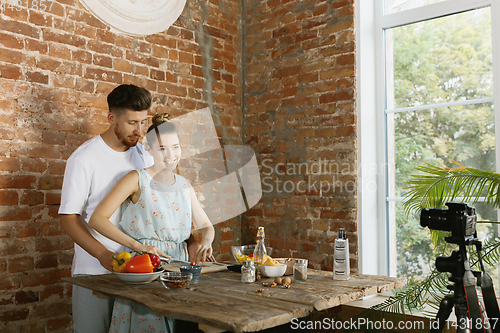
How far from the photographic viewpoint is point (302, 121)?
136 inches

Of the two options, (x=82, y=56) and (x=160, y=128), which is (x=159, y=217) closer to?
(x=160, y=128)

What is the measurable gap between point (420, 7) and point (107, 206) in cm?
250

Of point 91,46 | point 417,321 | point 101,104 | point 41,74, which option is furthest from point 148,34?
point 417,321

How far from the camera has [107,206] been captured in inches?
88.2

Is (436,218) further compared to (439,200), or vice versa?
(439,200)

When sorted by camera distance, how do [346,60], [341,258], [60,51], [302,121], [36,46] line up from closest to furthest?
1. [341,258]
2. [36,46]
3. [60,51]
4. [346,60]
5. [302,121]

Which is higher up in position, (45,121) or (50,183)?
(45,121)

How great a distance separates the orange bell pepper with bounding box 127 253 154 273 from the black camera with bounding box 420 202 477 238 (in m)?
1.23

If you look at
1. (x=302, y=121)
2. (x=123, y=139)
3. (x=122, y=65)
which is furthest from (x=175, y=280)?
(x=302, y=121)

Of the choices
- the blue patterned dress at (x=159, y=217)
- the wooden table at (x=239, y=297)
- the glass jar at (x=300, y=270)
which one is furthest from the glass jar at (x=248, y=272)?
the blue patterned dress at (x=159, y=217)

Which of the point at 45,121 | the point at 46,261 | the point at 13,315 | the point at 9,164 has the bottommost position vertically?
the point at 13,315

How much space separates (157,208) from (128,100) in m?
0.67

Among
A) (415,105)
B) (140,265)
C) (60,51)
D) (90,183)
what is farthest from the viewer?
(415,105)

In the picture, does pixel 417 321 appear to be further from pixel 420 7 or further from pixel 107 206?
pixel 420 7
